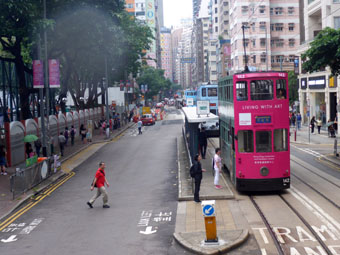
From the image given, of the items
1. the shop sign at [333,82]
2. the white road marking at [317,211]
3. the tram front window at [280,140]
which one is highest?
the shop sign at [333,82]

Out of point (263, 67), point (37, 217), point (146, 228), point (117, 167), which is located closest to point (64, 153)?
point (117, 167)

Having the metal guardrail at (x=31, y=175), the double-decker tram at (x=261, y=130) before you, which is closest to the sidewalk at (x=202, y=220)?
the double-decker tram at (x=261, y=130)

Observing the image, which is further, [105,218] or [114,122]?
[114,122]

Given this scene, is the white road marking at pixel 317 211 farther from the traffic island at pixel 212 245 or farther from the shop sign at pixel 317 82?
the shop sign at pixel 317 82

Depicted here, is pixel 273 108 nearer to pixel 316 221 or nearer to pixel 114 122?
pixel 316 221

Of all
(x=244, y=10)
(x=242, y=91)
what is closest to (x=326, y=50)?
(x=242, y=91)

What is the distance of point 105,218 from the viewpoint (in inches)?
635

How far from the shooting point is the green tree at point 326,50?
90.5 ft

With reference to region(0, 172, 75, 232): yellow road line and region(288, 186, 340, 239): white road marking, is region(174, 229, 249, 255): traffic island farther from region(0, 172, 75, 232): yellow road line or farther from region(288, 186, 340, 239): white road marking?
region(0, 172, 75, 232): yellow road line

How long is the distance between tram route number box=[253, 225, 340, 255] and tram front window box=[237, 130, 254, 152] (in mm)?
5001

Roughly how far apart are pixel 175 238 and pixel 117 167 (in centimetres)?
1661

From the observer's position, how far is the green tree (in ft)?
90.5

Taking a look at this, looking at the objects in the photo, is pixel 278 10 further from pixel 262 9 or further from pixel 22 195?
pixel 22 195

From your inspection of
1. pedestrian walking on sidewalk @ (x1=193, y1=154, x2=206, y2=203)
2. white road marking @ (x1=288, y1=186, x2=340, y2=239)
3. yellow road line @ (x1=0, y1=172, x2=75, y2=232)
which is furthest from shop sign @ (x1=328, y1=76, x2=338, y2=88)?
pedestrian walking on sidewalk @ (x1=193, y1=154, x2=206, y2=203)
